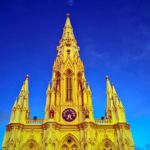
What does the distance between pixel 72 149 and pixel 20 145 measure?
22.7ft

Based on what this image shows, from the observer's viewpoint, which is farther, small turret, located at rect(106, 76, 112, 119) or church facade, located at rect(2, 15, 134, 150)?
small turret, located at rect(106, 76, 112, 119)

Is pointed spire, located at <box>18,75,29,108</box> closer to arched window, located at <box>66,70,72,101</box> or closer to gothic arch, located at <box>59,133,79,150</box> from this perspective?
arched window, located at <box>66,70,72,101</box>

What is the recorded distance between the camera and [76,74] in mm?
40594

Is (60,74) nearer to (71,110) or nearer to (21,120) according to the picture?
(71,110)

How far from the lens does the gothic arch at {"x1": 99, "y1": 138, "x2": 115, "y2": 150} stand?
3188cm

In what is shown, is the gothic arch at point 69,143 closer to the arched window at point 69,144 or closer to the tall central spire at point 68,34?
the arched window at point 69,144

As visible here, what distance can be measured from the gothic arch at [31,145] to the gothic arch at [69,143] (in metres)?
3.33

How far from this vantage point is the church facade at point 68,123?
31469 millimetres

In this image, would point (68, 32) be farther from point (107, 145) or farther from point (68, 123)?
point (107, 145)

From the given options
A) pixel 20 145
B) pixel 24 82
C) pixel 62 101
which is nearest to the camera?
pixel 20 145

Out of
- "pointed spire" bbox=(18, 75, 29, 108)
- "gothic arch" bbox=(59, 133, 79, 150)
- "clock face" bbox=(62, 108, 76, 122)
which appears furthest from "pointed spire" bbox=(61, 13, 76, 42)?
"gothic arch" bbox=(59, 133, 79, 150)

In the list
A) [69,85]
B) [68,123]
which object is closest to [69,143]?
[68,123]

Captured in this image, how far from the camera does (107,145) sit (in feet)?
106

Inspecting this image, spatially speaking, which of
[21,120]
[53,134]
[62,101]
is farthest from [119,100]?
[21,120]
